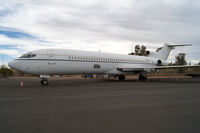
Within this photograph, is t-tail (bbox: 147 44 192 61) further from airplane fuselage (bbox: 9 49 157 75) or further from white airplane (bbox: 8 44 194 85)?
airplane fuselage (bbox: 9 49 157 75)

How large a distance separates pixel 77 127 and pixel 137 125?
1492 millimetres

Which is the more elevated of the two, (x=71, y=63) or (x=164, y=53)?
(x=164, y=53)

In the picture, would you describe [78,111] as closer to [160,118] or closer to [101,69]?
[160,118]

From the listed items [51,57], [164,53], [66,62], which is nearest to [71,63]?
[66,62]

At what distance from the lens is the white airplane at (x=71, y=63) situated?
1453cm

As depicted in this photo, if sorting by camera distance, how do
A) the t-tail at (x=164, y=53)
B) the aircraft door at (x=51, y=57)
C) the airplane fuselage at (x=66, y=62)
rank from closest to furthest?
the airplane fuselage at (x=66, y=62)
the aircraft door at (x=51, y=57)
the t-tail at (x=164, y=53)

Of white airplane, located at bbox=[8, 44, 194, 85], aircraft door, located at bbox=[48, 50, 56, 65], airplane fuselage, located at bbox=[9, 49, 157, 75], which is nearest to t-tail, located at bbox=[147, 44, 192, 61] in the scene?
white airplane, located at bbox=[8, 44, 194, 85]

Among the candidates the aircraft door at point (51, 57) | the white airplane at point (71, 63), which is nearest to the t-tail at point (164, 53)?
the white airplane at point (71, 63)

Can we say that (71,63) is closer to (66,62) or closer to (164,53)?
(66,62)

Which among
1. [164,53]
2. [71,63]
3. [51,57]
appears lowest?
[71,63]

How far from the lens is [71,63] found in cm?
1695

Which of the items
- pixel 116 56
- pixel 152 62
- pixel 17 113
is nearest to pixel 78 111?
pixel 17 113

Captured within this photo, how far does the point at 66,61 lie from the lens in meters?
16.6

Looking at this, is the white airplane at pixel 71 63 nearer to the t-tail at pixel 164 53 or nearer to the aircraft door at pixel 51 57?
the aircraft door at pixel 51 57
